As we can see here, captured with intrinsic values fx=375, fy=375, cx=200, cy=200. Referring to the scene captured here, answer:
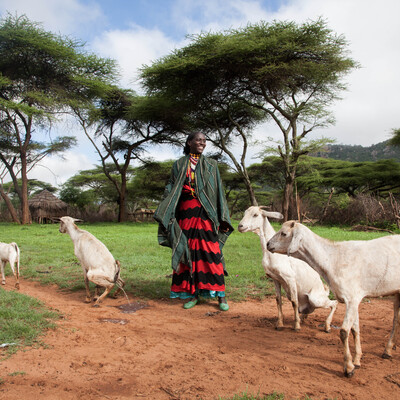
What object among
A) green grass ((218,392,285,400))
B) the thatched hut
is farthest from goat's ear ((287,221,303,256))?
the thatched hut

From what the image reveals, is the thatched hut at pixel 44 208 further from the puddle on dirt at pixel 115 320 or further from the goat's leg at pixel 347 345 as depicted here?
the goat's leg at pixel 347 345

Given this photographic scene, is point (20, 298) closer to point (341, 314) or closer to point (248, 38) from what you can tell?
point (341, 314)

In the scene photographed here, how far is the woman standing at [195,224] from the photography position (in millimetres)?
5180

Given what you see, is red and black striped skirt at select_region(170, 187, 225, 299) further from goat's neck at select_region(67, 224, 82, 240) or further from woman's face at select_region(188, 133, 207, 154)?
goat's neck at select_region(67, 224, 82, 240)

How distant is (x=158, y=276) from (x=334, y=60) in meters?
14.3

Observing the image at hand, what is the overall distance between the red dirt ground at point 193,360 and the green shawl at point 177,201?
93 cm

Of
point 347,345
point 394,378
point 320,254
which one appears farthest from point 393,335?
point 320,254

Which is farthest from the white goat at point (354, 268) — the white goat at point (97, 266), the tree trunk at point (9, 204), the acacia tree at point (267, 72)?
the tree trunk at point (9, 204)

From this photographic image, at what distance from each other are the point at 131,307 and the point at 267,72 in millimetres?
14601

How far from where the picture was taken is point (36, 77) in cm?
2248

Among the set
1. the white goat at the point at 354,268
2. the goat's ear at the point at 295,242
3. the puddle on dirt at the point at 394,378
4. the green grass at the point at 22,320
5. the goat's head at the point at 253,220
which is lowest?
the puddle on dirt at the point at 394,378

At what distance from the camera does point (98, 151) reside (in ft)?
86.7

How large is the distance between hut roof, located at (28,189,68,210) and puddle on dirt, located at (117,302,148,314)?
950 inches

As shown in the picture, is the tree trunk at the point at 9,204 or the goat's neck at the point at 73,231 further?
the tree trunk at the point at 9,204
